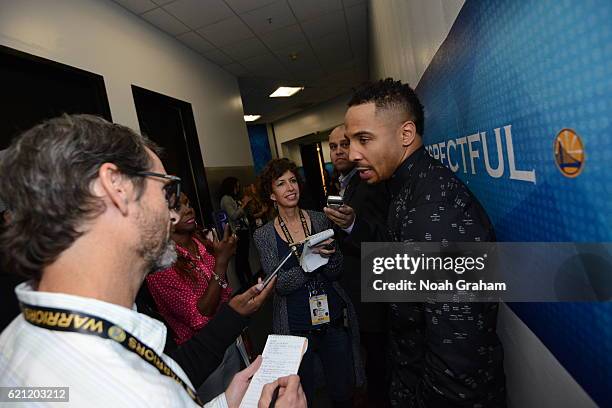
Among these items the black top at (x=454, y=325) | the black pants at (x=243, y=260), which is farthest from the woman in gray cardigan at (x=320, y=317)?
the black pants at (x=243, y=260)

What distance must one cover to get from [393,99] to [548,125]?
0.70 meters

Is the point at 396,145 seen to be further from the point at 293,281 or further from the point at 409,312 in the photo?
the point at 293,281

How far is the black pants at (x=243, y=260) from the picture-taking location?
4.91m

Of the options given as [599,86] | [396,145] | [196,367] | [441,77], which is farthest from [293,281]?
[599,86]

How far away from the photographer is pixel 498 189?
2.64 ft

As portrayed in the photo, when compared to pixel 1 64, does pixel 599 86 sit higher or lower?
lower

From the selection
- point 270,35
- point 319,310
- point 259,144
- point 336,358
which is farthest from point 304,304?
point 259,144

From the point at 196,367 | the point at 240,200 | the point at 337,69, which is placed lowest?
the point at 196,367

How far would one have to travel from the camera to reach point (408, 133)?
1168 millimetres

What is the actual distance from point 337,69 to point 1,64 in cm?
638

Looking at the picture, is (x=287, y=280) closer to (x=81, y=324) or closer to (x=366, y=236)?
(x=366, y=236)

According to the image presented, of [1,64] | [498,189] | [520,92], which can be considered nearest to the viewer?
[520,92]

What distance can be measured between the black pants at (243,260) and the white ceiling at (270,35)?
274 cm

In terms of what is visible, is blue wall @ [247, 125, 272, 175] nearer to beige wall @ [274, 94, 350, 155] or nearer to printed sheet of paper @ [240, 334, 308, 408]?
beige wall @ [274, 94, 350, 155]
